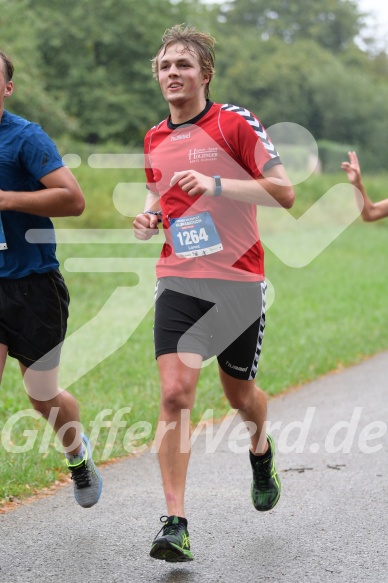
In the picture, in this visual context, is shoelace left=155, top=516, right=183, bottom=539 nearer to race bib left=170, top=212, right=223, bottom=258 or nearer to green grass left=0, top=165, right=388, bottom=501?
race bib left=170, top=212, right=223, bottom=258

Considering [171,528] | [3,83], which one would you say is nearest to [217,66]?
[3,83]

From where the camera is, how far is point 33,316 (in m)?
4.49

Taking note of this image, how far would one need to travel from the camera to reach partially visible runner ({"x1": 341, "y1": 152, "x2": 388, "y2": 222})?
6.53 meters

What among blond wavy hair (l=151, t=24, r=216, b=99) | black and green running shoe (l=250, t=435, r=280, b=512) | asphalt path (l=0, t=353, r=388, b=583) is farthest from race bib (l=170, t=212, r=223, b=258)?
asphalt path (l=0, t=353, r=388, b=583)

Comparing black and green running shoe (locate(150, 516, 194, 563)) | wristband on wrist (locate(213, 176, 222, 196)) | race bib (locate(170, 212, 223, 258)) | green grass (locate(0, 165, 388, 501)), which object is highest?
Result: wristband on wrist (locate(213, 176, 222, 196))

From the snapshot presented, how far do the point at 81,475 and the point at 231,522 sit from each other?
2.54 ft

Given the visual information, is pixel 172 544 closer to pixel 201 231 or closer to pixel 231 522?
pixel 231 522

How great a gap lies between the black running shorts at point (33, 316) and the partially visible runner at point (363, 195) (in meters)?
2.61

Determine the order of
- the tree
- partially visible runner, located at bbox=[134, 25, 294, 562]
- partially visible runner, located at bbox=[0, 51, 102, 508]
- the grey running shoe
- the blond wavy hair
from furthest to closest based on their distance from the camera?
the tree → the grey running shoe → the blond wavy hair → partially visible runner, located at bbox=[134, 25, 294, 562] → partially visible runner, located at bbox=[0, 51, 102, 508]

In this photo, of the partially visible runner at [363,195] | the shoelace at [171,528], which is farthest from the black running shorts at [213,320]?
the partially visible runner at [363,195]

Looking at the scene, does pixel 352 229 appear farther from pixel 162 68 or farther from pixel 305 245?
pixel 162 68

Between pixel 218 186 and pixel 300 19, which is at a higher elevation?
pixel 218 186

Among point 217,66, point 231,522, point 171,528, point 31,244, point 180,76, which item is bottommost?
point 217,66

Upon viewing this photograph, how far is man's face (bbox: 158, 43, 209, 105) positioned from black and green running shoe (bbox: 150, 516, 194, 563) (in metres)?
1.90
